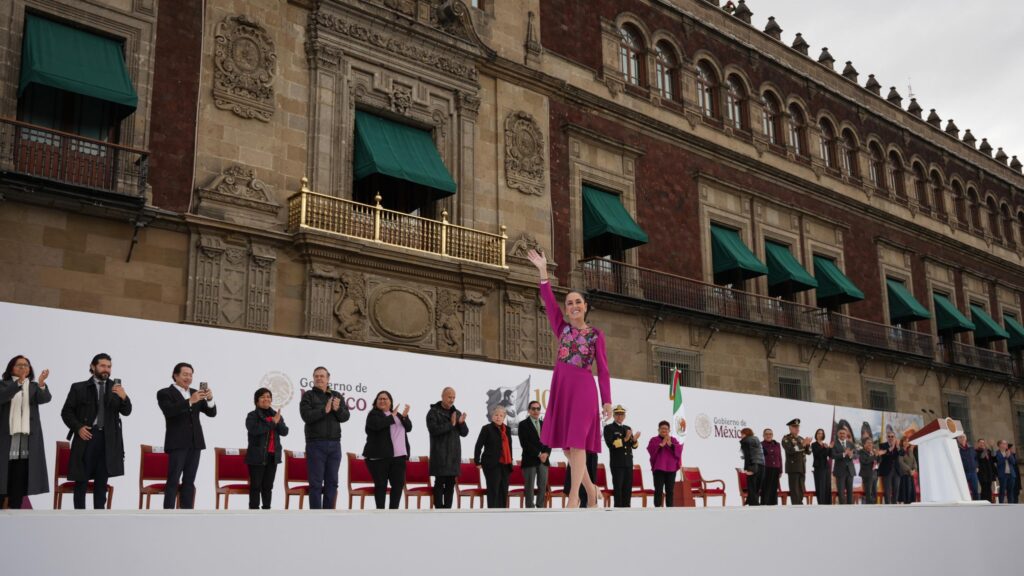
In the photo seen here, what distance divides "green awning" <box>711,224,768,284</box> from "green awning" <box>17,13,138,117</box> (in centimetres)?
1282

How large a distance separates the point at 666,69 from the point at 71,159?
1375cm

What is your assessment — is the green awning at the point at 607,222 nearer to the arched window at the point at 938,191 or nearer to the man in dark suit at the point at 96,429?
the man in dark suit at the point at 96,429

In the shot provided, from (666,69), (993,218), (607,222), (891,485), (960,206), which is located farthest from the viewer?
(993,218)

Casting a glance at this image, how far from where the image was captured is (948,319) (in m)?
26.7

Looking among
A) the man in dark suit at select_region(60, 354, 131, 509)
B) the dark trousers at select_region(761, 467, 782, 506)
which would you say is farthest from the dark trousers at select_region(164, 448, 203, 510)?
the dark trousers at select_region(761, 467, 782, 506)

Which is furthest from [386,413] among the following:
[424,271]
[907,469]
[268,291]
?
[907,469]

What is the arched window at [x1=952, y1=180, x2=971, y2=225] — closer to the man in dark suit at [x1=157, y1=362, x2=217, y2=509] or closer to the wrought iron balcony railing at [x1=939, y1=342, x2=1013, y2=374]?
the wrought iron balcony railing at [x1=939, y1=342, x2=1013, y2=374]

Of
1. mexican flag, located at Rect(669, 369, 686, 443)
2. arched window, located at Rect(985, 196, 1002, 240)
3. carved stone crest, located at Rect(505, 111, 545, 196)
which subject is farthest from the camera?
arched window, located at Rect(985, 196, 1002, 240)

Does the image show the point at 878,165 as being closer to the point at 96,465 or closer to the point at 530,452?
the point at 530,452

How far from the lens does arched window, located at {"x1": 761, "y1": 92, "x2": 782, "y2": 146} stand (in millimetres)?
23281

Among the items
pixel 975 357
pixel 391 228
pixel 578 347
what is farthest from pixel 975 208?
pixel 578 347

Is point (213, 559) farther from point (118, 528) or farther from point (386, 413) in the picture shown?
point (386, 413)

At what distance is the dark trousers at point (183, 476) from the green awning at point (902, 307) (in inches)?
862

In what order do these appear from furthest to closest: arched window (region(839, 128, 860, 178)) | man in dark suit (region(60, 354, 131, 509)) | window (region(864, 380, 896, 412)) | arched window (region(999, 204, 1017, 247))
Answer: arched window (region(999, 204, 1017, 247)), arched window (region(839, 128, 860, 178)), window (region(864, 380, 896, 412)), man in dark suit (region(60, 354, 131, 509))
